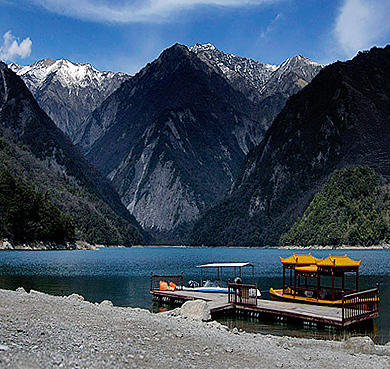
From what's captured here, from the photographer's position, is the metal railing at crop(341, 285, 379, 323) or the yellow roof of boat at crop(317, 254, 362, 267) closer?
the metal railing at crop(341, 285, 379, 323)

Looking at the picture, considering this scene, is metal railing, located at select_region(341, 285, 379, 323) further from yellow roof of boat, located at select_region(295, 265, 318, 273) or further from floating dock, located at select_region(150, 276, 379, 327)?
yellow roof of boat, located at select_region(295, 265, 318, 273)

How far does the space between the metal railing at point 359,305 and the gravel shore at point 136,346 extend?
7.51 meters

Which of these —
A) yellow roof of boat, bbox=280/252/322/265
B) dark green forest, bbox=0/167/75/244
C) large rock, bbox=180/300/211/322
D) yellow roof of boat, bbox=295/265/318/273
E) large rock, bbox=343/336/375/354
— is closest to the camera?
large rock, bbox=343/336/375/354

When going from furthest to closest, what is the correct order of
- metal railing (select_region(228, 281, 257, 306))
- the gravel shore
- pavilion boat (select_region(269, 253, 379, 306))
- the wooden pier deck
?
1. metal railing (select_region(228, 281, 257, 306))
2. pavilion boat (select_region(269, 253, 379, 306))
3. the wooden pier deck
4. the gravel shore

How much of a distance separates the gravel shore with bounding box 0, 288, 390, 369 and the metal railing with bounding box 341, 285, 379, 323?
24.7ft

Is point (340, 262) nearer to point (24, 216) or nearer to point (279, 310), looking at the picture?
point (279, 310)

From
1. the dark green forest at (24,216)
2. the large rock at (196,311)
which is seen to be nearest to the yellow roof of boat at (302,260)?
the large rock at (196,311)

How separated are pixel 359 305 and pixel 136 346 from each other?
21.3m

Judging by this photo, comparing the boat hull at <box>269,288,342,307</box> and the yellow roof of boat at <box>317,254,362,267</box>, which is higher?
the yellow roof of boat at <box>317,254,362,267</box>

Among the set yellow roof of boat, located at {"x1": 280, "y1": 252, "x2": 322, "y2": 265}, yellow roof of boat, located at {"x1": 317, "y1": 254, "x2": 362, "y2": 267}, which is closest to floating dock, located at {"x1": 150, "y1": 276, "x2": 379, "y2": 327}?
yellow roof of boat, located at {"x1": 317, "y1": 254, "x2": 362, "y2": 267}

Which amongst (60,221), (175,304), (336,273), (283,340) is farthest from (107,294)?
(60,221)

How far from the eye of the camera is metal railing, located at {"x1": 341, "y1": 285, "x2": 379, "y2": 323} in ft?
112

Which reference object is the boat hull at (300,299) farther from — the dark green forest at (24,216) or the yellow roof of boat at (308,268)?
the dark green forest at (24,216)

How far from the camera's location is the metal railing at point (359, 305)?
112 feet
